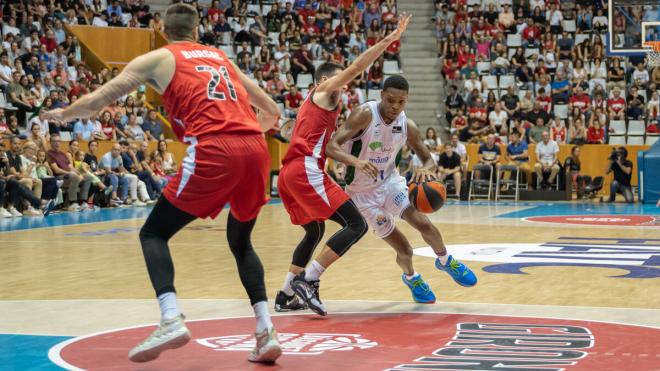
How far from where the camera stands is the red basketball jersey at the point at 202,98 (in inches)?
190

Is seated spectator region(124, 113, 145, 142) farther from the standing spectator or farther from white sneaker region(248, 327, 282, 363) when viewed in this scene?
white sneaker region(248, 327, 282, 363)

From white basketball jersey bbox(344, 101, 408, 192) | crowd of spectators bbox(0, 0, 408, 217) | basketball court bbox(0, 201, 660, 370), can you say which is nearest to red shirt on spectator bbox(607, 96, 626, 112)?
crowd of spectators bbox(0, 0, 408, 217)

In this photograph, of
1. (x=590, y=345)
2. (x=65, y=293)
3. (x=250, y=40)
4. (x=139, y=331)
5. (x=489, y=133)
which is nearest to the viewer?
(x=590, y=345)

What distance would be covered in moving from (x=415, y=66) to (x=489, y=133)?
180 inches

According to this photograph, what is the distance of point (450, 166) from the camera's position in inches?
823

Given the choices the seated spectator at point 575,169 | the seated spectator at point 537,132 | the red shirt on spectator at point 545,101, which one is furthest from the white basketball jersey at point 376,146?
the red shirt on spectator at point 545,101

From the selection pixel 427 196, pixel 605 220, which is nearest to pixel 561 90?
pixel 605 220

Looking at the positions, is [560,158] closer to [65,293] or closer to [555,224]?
[555,224]

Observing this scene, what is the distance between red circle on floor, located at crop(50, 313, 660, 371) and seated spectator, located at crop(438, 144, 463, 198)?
14754 millimetres

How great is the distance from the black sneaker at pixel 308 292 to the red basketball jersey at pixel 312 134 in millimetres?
797

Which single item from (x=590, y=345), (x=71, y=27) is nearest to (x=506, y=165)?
(x=71, y=27)

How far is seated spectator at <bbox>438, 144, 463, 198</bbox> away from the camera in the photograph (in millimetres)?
20828

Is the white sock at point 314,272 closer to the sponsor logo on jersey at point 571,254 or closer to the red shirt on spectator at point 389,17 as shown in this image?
the sponsor logo on jersey at point 571,254

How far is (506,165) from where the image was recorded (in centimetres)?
2092
